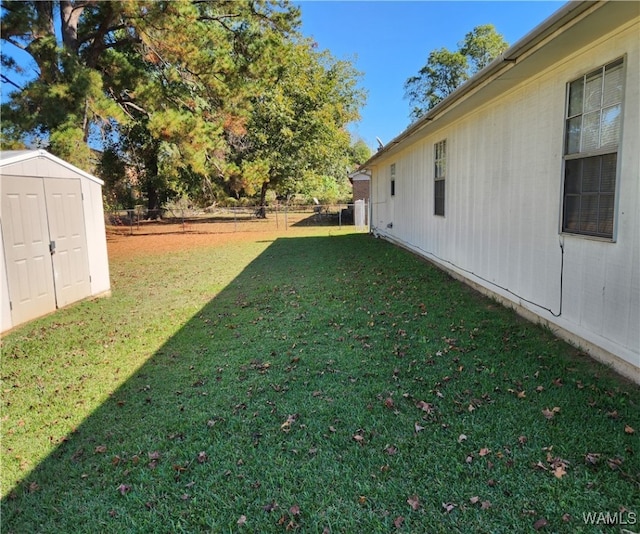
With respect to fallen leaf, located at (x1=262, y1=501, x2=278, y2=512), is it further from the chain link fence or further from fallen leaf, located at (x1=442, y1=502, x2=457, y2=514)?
the chain link fence

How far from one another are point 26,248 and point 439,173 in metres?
7.07

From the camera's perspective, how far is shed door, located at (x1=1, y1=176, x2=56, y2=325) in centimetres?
579

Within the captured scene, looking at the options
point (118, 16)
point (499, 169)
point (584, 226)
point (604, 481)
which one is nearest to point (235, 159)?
point (118, 16)

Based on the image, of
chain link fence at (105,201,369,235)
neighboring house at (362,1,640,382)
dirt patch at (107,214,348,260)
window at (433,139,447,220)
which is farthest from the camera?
chain link fence at (105,201,369,235)

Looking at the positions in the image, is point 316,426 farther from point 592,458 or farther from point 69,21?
point 69,21

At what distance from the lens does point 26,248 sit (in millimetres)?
6090

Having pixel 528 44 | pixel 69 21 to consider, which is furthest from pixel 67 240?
pixel 69 21

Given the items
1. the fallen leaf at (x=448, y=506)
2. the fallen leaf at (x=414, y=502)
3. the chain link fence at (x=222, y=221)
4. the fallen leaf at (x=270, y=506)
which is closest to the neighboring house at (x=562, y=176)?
the fallen leaf at (x=448, y=506)

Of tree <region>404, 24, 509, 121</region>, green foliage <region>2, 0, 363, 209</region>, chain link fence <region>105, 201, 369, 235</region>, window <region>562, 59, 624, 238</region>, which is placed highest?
tree <region>404, 24, 509, 121</region>

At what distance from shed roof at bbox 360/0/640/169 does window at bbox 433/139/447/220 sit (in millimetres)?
1991

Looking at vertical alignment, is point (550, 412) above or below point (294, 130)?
below

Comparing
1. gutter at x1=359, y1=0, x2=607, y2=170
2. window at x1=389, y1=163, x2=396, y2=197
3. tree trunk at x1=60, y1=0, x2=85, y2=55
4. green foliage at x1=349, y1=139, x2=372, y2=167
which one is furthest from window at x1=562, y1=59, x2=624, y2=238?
green foliage at x1=349, y1=139, x2=372, y2=167

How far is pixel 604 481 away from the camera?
242 centimetres

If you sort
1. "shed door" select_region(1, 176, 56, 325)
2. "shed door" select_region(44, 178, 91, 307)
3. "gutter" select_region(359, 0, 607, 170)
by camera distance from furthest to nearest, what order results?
"shed door" select_region(44, 178, 91, 307)
"shed door" select_region(1, 176, 56, 325)
"gutter" select_region(359, 0, 607, 170)
